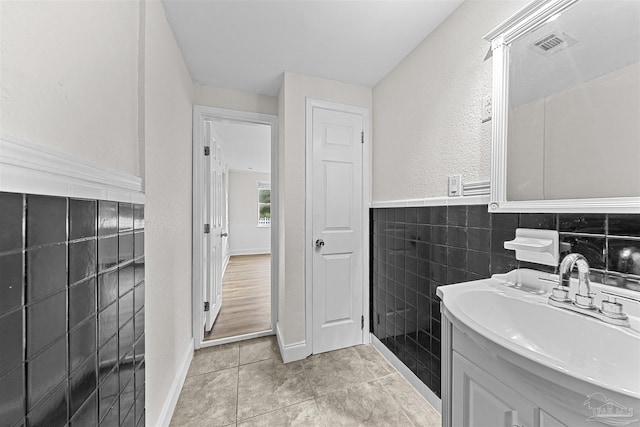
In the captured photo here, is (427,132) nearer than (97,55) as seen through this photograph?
No

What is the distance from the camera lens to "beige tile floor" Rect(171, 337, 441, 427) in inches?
53.6

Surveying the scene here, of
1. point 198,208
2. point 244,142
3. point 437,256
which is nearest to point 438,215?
point 437,256

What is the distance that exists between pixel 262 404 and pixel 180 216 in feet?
4.29

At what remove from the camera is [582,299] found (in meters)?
0.76

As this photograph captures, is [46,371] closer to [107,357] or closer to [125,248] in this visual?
[107,357]

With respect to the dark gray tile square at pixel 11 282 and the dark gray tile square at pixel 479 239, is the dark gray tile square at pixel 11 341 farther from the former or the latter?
the dark gray tile square at pixel 479 239

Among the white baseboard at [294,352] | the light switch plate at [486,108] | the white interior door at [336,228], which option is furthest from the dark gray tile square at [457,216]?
the white baseboard at [294,352]

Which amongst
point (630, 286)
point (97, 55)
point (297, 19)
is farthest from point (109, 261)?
point (630, 286)

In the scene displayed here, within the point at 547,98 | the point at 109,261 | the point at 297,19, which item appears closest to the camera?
the point at 109,261

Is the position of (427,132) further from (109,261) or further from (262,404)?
(262,404)

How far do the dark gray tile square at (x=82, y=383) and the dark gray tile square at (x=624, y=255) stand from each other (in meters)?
1.62

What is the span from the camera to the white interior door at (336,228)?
1975mm

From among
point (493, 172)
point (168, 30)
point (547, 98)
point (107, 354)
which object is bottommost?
point (107, 354)

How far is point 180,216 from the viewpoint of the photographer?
1.68m
